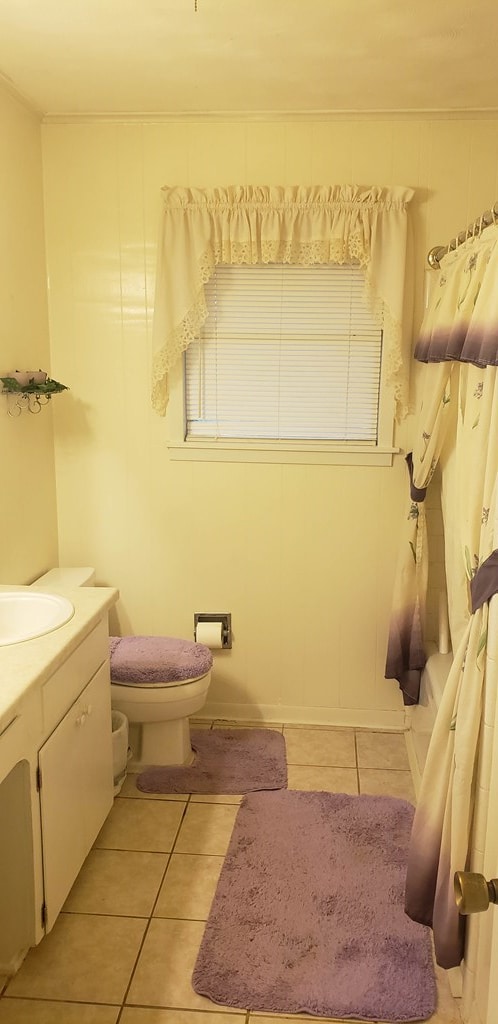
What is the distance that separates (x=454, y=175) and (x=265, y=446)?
1.26m

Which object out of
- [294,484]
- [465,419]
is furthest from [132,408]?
[465,419]

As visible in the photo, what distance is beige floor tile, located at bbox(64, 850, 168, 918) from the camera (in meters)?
2.28

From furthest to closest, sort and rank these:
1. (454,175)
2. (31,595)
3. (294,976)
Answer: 1. (454,175)
2. (31,595)
3. (294,976)

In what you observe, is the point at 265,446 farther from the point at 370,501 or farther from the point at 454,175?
the point at 454,175

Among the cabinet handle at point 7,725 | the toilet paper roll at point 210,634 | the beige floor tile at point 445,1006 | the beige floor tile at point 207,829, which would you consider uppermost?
the cabinet handle at point 7,725

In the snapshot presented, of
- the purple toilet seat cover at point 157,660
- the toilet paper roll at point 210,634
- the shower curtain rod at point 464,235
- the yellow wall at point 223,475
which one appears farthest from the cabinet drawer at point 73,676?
the shower curtain rod at point 464,235

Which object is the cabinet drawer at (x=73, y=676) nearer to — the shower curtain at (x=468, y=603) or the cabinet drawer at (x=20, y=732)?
the cabinet drawer at (x=20, y=732)

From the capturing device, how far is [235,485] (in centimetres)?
329

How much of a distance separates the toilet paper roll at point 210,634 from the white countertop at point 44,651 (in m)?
0.89

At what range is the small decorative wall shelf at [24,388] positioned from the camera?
2.73 m

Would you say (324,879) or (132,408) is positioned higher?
(132,408)

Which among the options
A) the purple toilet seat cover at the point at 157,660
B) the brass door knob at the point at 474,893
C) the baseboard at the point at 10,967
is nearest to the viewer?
the brass door knob at the point at 474,893

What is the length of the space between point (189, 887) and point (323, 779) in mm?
778

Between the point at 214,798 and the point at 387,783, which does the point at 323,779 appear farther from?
the point at 214,798
